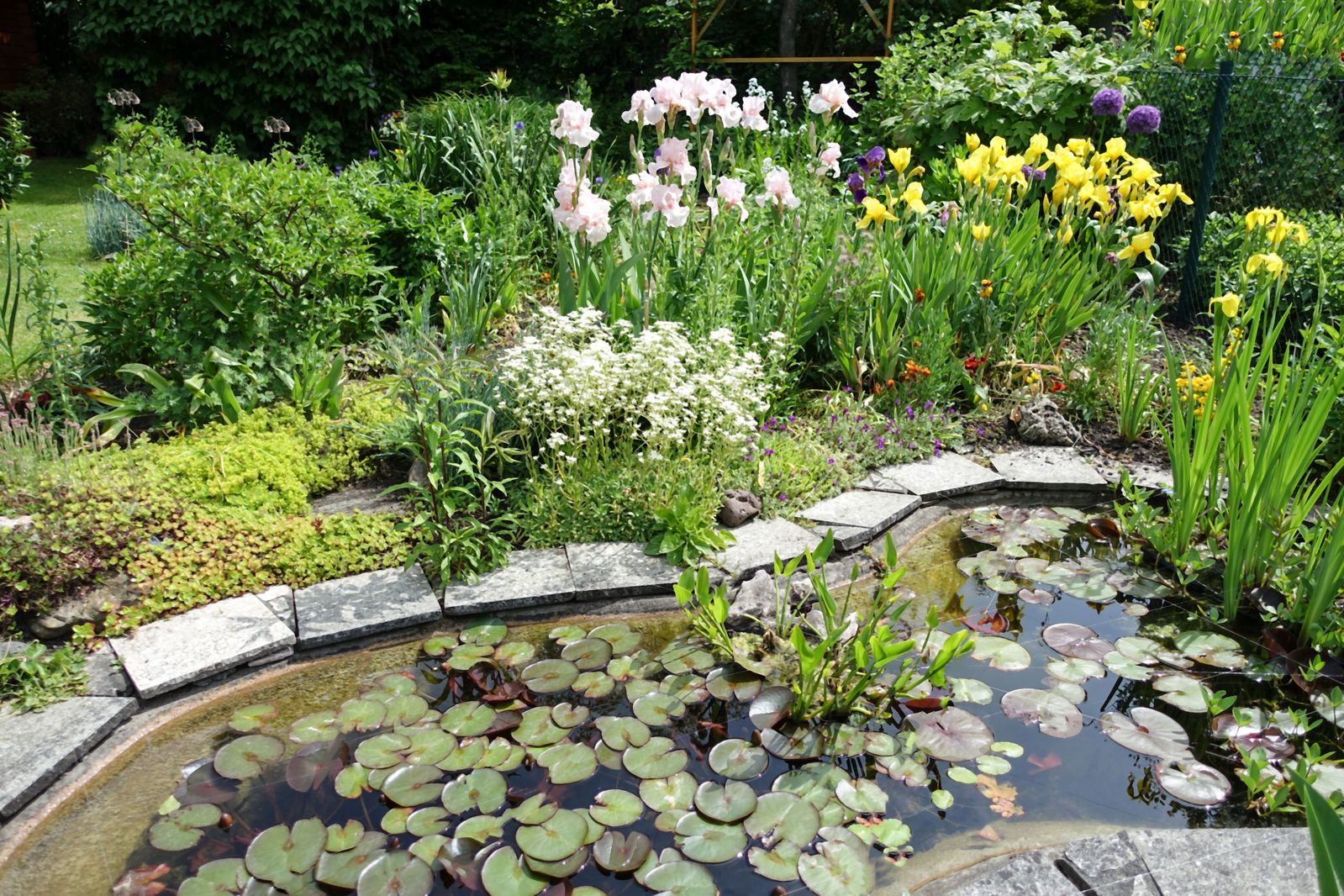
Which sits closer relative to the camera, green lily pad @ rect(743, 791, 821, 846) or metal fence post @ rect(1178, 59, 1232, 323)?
green lily pad @ rect(743, 791, 821, 846)

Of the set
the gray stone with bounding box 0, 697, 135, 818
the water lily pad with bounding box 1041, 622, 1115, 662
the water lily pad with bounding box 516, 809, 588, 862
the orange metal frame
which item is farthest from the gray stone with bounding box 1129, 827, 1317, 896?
the orange metal frame

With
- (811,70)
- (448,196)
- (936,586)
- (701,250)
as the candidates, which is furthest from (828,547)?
(811,70)

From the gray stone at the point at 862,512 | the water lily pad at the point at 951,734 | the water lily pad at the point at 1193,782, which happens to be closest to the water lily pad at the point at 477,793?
the water lily pad at the point at 951,734

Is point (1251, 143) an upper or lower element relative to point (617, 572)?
upper

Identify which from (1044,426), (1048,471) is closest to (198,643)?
(1048,471)

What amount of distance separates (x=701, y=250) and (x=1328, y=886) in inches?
143

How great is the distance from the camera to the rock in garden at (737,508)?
3502 millimetres

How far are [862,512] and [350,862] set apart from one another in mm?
2169

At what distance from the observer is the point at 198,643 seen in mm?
2836

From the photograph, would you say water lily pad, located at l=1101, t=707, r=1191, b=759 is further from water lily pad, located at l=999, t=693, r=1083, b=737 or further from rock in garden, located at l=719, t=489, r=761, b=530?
rock in garden, located at l=719, t=489, r=761, b=530

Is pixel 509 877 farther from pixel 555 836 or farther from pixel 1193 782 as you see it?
pixel 1193 782

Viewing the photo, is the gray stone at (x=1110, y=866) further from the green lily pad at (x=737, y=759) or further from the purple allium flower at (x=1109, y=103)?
the purple allium flower at (x=1109, y=103)

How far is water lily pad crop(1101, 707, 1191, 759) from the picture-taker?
101 inches

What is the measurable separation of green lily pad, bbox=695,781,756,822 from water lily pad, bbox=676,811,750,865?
19mm
